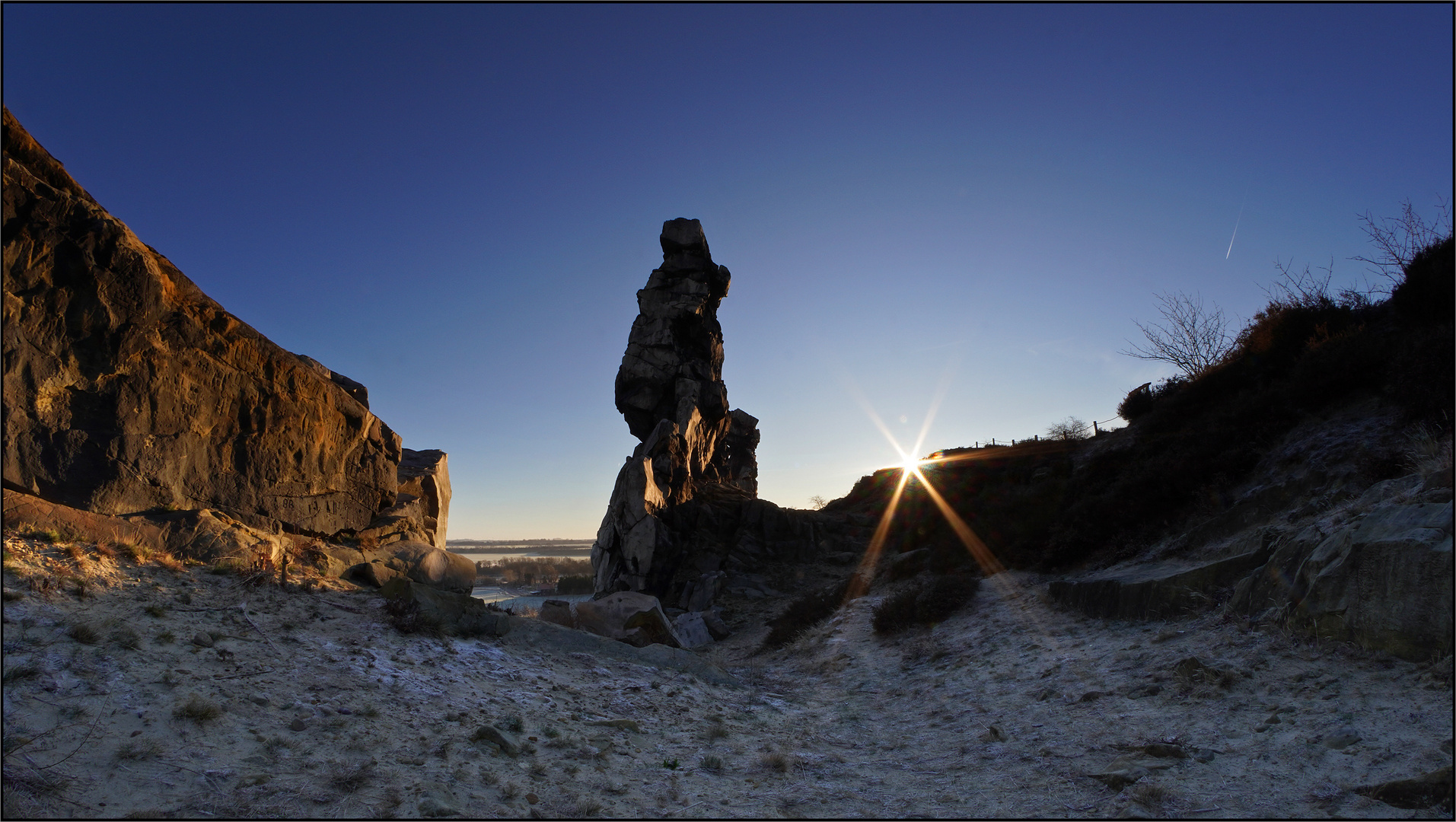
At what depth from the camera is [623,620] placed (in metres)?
16.1

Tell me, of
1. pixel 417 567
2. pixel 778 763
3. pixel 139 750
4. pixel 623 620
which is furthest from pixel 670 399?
pixel 139 750

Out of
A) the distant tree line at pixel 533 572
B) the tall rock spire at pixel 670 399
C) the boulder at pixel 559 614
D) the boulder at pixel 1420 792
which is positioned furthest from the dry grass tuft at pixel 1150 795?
the distant tree line at pixel 533 572

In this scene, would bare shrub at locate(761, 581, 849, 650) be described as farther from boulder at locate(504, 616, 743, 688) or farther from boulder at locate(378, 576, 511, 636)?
boulder at locate(378, 576, 511, 636)

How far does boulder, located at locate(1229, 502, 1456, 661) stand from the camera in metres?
6.82

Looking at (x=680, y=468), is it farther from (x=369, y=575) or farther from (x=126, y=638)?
(x=126, y=638)

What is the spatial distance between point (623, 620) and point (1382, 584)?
44.5ft

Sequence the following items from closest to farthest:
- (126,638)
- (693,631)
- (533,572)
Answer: (126,638) → (693,631) → (533,572)

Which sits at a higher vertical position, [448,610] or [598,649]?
[448,610]

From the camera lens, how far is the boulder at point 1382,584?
682 centimetres

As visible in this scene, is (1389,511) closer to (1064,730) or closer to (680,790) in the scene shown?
(1064,730)

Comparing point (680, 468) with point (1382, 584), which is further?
point (680, 468)

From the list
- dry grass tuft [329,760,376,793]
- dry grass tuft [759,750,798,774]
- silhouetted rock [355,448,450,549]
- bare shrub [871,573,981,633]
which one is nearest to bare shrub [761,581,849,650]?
bare shrub [871,573,981,633]

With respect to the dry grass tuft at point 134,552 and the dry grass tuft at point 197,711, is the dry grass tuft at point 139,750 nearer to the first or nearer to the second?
the dry grass tuft at point 197,711

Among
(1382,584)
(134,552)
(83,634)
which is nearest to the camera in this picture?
(83,634)
